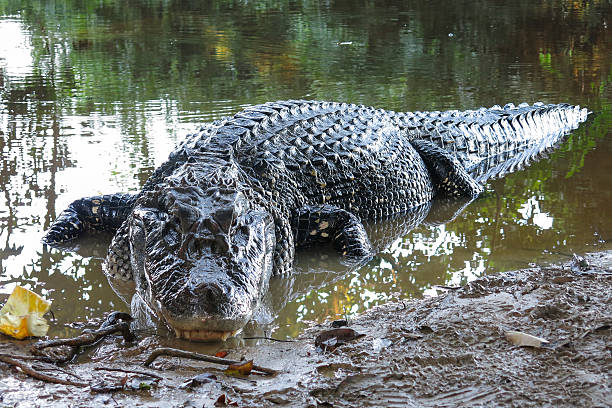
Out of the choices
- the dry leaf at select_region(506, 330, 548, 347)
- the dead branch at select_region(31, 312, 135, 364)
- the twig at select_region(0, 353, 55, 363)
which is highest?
the dry leaf at select_region(506, 330, 548, 347)

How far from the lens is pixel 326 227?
436 centimetres

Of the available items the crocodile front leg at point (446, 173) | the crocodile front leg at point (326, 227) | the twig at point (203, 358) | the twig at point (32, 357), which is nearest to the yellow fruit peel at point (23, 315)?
the twig at point (32, 357)

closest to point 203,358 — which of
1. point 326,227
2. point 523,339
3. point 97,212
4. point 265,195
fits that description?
point 523,339

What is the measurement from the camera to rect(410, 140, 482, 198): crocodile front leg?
5.62 m

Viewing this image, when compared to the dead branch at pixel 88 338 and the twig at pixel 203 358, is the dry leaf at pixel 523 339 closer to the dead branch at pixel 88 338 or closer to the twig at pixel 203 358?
the twig at pixel 203 358

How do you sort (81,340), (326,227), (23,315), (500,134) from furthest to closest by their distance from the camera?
(500,134), (326,227), (23,315), (81,340)

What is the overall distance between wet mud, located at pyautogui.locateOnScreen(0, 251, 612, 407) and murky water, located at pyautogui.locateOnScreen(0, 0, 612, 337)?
0.54 metres

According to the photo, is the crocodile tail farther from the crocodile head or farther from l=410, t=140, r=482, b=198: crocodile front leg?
the crocodile head

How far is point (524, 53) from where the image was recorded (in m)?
11.8

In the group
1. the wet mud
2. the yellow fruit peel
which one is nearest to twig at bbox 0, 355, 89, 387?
the wet mud

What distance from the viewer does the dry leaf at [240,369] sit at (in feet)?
8.06

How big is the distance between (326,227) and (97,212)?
1.62 meters

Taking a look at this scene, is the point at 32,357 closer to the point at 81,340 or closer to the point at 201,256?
the point at 81,340

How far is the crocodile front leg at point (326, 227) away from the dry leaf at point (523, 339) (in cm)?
175
